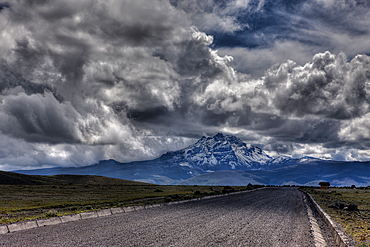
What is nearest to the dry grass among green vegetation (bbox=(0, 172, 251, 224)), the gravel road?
green vegetation (bbox=(0, 172, 251, 224))

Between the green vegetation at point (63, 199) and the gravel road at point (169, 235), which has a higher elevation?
the gravel road at point (169, 235)

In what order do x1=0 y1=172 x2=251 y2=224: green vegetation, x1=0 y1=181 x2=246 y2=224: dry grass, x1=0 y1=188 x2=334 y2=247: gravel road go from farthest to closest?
1. x1=0 y1=172 x2=251 y2=224: green vegetation
2. x1=0 y1=181 x2=246 y2=224: dry grass
3. x1=0 y1=188 x2=334 y2=247: gravel road

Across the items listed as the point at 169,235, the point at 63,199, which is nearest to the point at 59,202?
the point at 63,199

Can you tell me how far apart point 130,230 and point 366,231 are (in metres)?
14.1

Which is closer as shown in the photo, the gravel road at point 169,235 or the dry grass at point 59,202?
the gravel road at point 169,235

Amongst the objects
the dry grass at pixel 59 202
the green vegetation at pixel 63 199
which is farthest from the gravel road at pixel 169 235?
the dry grass at pixel 59 202

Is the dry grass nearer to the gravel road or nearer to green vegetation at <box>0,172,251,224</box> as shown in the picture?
green vegetation at <box>0,172,251,224</box>

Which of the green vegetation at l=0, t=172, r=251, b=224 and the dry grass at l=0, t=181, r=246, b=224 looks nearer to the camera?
the dry grass at l=0, t=181, r=246, b=224

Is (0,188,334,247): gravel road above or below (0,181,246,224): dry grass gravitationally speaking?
above

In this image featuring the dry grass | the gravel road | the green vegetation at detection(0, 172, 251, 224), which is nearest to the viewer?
the gravel road

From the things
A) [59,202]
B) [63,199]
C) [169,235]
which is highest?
[169,235]

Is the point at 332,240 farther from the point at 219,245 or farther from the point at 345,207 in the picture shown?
the point at 345,207

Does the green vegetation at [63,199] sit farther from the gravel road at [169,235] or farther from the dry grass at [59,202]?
the gravel road at [169,235]

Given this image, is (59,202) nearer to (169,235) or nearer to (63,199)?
(63,199)
